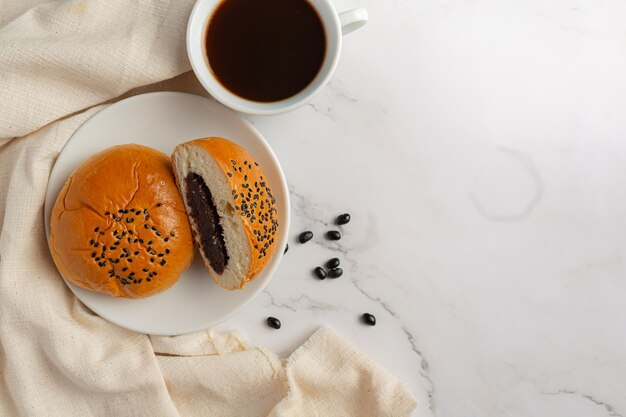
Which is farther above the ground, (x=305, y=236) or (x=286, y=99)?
(x=286, y=99)

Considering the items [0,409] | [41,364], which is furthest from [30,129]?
[0,409]

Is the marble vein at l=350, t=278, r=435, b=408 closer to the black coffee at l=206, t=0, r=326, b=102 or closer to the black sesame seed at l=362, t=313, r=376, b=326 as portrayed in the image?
the black sesame seed at l=362, t=313, r=376, b=326

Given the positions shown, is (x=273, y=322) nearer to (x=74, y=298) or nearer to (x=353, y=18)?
(x=74, y=298)

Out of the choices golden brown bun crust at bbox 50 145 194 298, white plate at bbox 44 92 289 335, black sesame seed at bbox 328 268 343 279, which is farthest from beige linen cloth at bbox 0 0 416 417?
black sesame seed at bbox 328 268 343 279

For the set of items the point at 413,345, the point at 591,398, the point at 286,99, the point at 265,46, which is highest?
the point at 265,46

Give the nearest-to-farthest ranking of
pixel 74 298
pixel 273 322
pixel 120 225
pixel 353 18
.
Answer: pixel 120 225
pixel 353 18
pixel 74 298
pixel 273 322

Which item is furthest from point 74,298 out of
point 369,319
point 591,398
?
point 591,398
